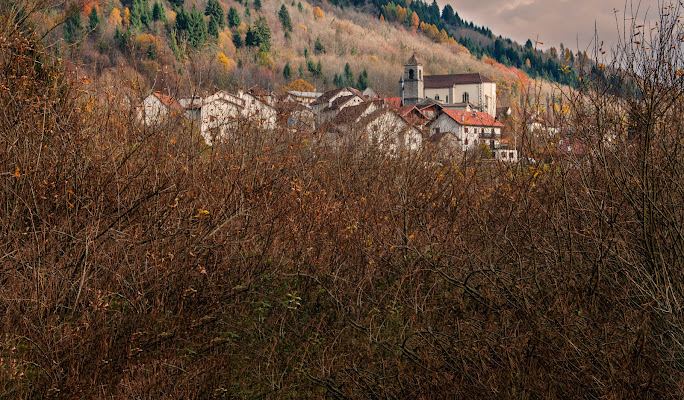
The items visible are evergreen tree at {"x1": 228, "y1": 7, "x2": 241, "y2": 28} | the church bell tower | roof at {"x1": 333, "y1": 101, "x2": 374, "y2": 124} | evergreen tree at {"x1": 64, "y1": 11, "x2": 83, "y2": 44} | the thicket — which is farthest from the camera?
evergreen tree at {"x1": 228, "y1": 7, "x2": 241, "y2": 28}

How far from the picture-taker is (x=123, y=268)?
5.16m

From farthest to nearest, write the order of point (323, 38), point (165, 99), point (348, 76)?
point (323, 38) < point (348, 76) < point (165, 99)

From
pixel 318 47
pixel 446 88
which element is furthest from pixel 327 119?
pixel 318 47

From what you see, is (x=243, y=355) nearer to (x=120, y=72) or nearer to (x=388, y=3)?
(x=120, y=72)

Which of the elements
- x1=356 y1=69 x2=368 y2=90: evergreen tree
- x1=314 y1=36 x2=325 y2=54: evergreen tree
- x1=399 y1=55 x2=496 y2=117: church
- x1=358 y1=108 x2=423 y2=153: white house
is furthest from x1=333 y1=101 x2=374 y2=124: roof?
x1=314 y1=36 x2=325 y2=54: evergreen tree

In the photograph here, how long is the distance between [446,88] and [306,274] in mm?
87159

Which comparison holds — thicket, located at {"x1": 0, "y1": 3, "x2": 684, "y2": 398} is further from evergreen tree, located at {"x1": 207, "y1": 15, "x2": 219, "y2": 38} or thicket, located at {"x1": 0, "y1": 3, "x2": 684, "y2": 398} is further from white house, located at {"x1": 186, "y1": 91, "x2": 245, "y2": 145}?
evergreen tree, located at {"x1": 207, "y1": 15, "x2": 219, "y2": 38}

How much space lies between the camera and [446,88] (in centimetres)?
8888

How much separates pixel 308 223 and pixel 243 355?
6.56ft

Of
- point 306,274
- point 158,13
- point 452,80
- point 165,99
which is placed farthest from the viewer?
point 452,80

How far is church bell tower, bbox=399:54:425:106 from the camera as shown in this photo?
3194 inches

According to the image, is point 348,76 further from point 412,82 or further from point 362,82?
point 412,82

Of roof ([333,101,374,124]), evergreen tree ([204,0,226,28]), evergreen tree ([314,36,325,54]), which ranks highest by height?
evergreen tree ([204,0,226,28])

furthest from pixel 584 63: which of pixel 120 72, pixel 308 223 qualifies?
pixel 120 72
